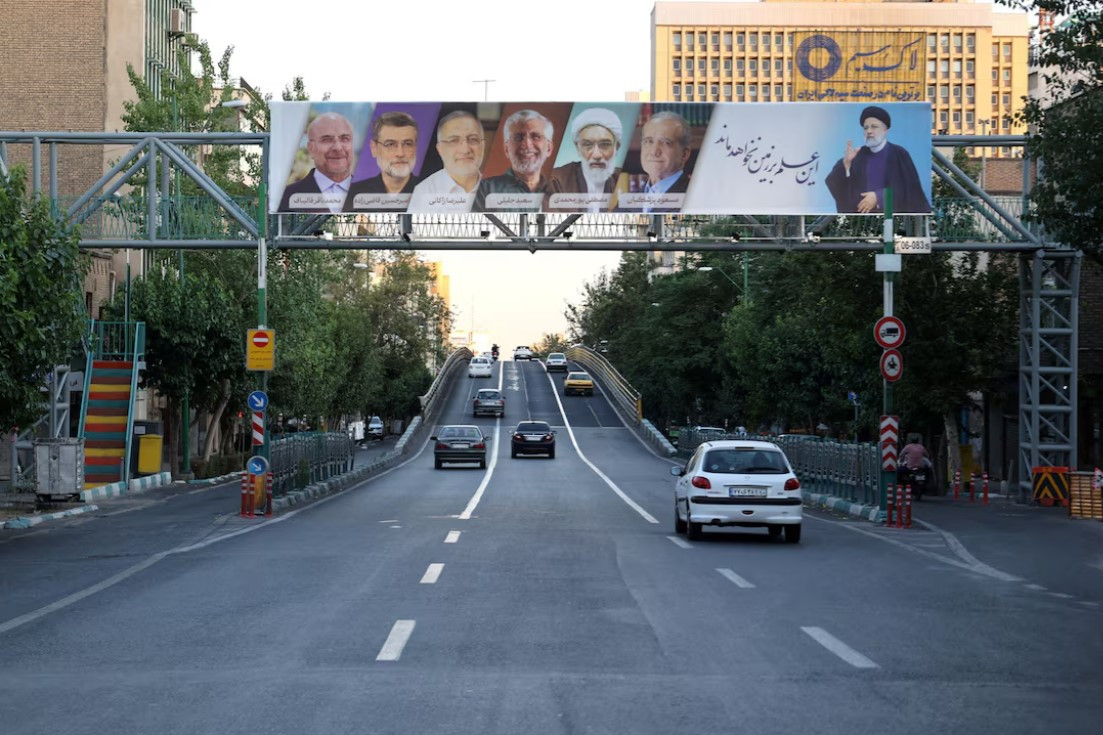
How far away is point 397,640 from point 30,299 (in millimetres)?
16767

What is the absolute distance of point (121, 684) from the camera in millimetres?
9516

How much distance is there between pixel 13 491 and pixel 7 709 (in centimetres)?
2960

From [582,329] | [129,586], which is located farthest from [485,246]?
[582,329]

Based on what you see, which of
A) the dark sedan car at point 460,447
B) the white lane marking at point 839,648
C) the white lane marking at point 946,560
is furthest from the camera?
Result: the dark sedan car at point 460,447

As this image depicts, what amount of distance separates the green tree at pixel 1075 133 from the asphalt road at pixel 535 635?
512 cm

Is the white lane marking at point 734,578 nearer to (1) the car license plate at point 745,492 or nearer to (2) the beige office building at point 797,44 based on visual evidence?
(1) the car license plate at point 745,492

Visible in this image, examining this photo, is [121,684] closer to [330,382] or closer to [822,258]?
[822,258]

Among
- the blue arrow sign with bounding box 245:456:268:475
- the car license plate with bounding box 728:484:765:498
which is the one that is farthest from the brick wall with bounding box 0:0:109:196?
the car license plate with bounding box 728:484:765:498

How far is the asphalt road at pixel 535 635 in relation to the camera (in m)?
8.51

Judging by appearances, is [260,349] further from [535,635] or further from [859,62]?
[859,62]

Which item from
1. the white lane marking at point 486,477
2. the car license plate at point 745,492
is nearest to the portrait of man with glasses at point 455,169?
the white lane marking at point 486,477

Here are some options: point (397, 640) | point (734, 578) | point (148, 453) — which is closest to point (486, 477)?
point (148, 453)

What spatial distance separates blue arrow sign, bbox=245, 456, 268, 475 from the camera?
2944cm

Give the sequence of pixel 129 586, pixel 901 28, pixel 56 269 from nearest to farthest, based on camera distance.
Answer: pixel 129 586 → pixel 56 269 → pixel 901 28
